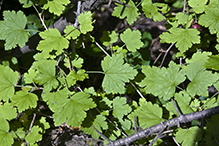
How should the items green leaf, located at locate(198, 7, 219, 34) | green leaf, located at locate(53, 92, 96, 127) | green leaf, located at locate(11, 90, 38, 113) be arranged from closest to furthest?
green leaf, located at locate(53, 92, 96, 127) → green leaf, located at locate(11, 90, 38, 113) → green leaf, located at locate(198, 7, 219, 34)

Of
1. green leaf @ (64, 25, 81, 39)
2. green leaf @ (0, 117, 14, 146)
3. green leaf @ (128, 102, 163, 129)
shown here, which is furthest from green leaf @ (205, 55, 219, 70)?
green leaf @ (0, 117, 14, 146)

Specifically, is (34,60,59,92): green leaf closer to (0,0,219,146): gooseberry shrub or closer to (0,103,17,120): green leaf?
(0,0,219,146): gooseberry shrub

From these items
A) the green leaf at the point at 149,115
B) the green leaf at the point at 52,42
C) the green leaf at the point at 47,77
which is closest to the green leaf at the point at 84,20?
the green leaf at the point at 52,42

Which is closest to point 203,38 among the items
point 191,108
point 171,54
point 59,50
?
point 171,54

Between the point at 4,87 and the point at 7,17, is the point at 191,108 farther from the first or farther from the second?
the point at 7,17

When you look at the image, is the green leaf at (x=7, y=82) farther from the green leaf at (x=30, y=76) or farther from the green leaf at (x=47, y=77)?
the green leaf at (x=47, y=77)

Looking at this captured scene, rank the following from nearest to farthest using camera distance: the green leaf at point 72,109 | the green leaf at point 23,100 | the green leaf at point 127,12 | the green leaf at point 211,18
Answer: the green leaf at point 72,109
the green leaf at point 23,100
the green leaf at point 211,18
the green leaf at point 127,12
